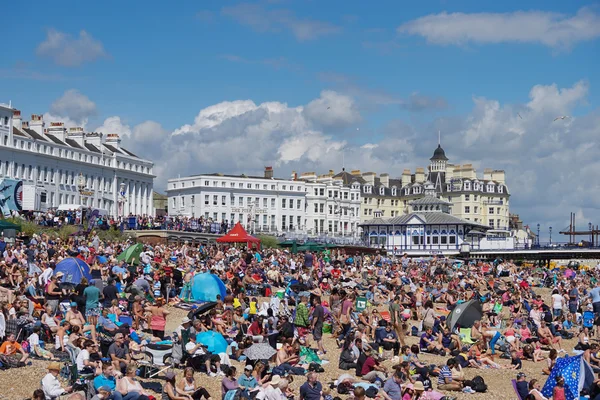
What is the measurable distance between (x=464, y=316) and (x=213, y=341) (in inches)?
298

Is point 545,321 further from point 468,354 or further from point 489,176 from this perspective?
point 489,176

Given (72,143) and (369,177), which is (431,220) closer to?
(72,143)

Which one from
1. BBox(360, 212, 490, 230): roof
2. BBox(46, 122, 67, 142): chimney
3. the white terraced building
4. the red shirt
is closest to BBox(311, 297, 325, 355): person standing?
A: the red shirt

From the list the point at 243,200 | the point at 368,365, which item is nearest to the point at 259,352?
the point at 368,365

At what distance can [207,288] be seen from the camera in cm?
2247

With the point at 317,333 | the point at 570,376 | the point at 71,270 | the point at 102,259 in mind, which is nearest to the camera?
the point at 570,376

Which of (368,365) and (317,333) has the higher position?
(317,333)

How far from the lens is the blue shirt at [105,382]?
12.1 metres

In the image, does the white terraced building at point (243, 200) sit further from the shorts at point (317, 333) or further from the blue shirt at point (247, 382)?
the blue shirt at point (247, 382)

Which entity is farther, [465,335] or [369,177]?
[369,177]

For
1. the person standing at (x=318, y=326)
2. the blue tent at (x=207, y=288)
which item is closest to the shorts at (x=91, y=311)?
the person standing at (x=318, y=326)

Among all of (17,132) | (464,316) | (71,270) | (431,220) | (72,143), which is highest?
(72,143)

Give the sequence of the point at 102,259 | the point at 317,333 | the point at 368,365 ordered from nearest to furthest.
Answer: the point at 368,365 < the point at 317,333 < the point at 102,259

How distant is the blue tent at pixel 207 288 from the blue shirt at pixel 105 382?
10.1 meters
